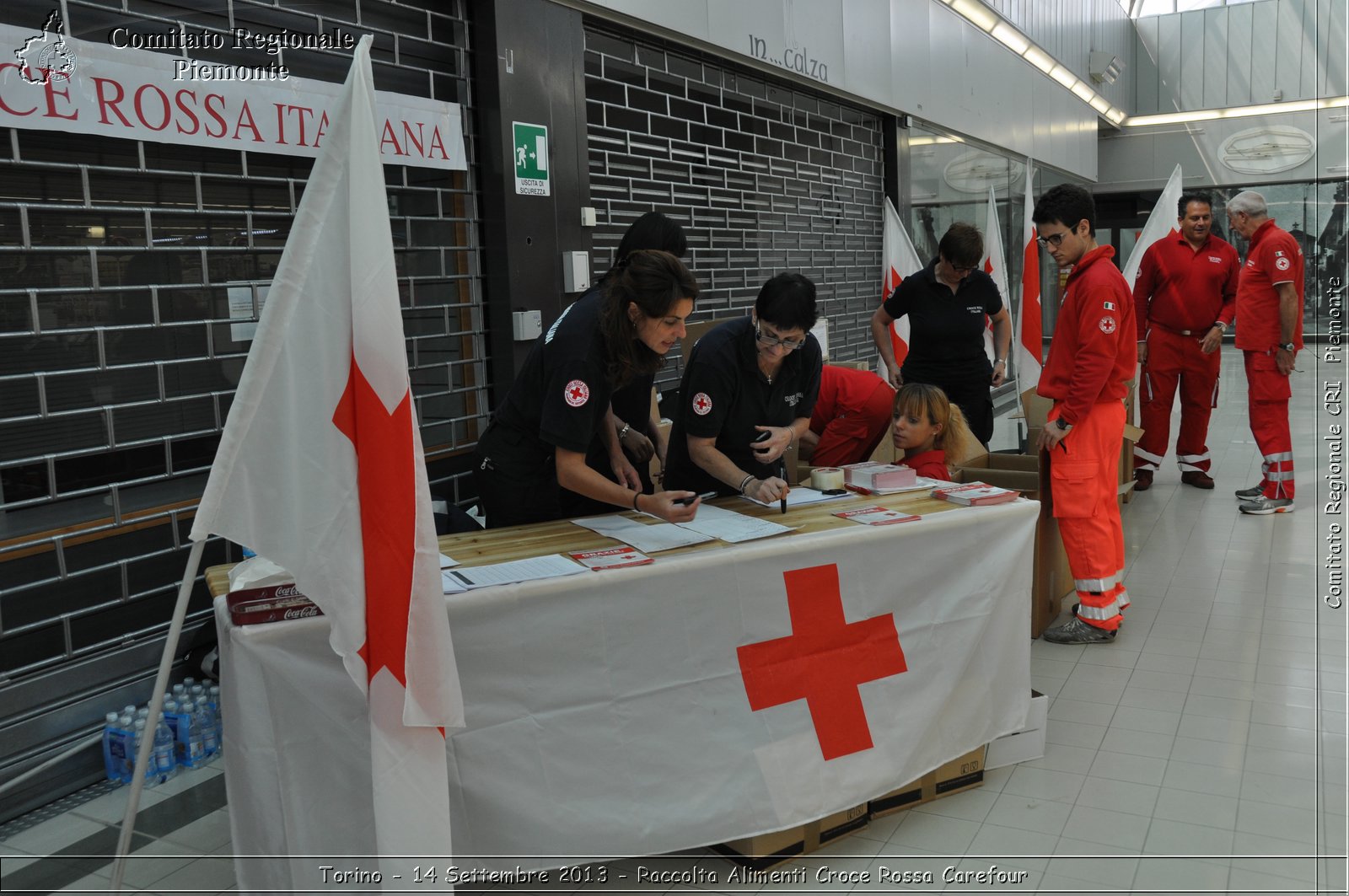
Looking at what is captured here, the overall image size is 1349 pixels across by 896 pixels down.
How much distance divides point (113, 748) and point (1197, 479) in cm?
601

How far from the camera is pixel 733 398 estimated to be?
9.01 feet

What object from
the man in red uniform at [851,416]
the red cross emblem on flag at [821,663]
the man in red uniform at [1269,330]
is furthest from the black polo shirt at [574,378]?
the man in red uniform at [1269,330]

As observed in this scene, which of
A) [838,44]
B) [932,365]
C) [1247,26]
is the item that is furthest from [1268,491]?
[1247,26]

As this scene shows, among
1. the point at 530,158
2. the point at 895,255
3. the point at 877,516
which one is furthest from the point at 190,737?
the point at 895,255

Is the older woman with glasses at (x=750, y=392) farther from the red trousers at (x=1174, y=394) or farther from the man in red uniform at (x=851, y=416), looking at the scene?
the red trousers at (x=1174, y=394)

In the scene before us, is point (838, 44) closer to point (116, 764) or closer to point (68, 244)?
point (68, 244)

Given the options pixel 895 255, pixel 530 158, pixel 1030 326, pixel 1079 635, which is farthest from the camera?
pixel 895 255

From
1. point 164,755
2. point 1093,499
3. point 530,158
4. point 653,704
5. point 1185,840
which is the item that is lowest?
point 1185,840

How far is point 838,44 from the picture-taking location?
6.20 meters

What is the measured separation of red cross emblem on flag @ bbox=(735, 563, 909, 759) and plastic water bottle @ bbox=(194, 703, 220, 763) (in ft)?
5.44

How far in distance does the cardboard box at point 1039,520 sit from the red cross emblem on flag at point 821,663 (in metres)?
1.48

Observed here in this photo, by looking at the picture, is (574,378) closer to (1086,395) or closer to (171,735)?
(171,735)

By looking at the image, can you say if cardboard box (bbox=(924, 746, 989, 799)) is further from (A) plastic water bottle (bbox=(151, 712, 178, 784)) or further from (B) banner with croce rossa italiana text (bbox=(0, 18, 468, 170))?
(B) banner with croce rossa italiana text (bbox=(0, 18, 468, 170))

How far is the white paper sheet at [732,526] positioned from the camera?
2322 mm
